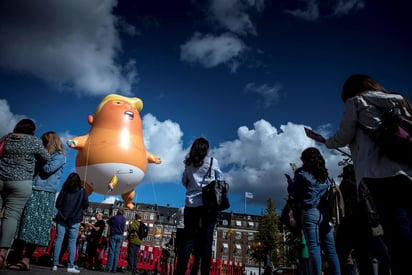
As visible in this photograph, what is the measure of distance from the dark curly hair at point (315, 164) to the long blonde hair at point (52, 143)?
3.56 m

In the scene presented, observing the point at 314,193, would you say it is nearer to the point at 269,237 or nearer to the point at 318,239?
the point at 318,239

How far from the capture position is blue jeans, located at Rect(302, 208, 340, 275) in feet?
10.6

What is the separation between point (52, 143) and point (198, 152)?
93.0 inches

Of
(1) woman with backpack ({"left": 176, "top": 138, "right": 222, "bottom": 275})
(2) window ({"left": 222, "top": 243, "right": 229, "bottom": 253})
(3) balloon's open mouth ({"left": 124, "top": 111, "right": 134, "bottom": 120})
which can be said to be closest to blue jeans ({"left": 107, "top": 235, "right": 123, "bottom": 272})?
(3) balloon's open mouth ({"left": 124, "top": 111, "right": 134, "bottom": 120})

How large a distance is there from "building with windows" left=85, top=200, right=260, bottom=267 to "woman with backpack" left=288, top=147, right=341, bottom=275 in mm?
58467

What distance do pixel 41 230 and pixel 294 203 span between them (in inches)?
139

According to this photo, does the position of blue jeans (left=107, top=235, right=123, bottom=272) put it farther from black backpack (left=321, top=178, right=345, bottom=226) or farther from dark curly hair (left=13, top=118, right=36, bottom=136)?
black backpack (left=321, top=178, right=345, bottom=226)

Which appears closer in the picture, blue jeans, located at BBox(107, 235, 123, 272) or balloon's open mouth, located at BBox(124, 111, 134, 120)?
blue jeans, located at BBox(107, 235, 123, 272)

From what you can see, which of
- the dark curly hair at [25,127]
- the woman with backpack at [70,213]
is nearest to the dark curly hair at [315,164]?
the dark curly hair at [25,127]

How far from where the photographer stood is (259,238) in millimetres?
45625

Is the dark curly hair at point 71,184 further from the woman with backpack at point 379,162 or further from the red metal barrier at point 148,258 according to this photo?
the red metal barrier at point 148,258

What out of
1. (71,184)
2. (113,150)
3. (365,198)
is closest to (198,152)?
(365,198)

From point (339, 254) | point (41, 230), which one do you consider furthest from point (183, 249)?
point (41, 230)

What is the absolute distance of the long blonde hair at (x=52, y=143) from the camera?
14.2 feet
